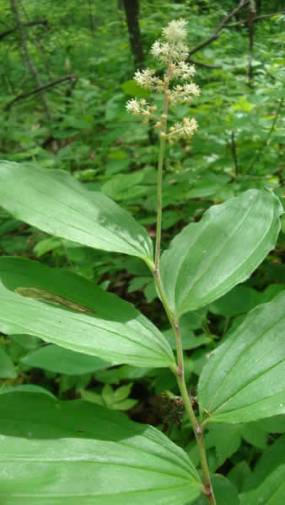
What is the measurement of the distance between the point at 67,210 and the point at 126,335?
1.27 ft

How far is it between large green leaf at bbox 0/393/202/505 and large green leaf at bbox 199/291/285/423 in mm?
155

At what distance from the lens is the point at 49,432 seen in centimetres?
96

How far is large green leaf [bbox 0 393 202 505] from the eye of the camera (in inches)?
32.9

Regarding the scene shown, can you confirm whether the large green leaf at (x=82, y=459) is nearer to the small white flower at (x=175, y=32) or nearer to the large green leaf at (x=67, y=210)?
the large green leaf at (x=67, y=210)

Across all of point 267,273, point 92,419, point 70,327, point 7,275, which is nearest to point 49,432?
point 92,419

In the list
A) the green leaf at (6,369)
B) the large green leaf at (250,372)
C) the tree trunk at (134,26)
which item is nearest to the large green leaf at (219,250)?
the large green leaf at (250,372)

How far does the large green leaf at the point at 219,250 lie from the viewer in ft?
3.92

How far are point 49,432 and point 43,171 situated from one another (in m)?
0.71

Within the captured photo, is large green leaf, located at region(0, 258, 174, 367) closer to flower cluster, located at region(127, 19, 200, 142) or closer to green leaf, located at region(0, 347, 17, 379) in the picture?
green leaf, located at region(0, 347, 17, 379)

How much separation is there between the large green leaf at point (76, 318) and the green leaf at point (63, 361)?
0.25 m

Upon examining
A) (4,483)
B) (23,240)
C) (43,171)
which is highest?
(43,171)

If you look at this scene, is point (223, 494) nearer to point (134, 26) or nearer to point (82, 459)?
point (82, 459)

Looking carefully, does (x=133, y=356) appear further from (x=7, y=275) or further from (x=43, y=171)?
(x=43, y=171)

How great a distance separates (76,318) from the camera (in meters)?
1.05
